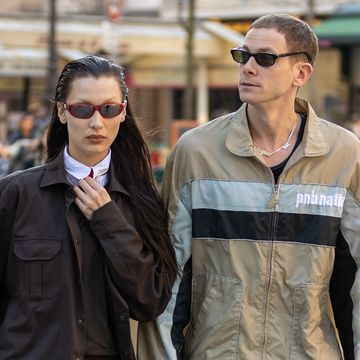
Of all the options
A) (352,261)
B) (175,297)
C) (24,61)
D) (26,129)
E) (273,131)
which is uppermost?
(273,131)

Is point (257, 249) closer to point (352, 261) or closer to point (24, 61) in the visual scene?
point (352, 261)

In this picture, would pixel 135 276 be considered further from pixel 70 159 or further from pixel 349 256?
pixel 349 256

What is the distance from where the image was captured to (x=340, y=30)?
3034 cm

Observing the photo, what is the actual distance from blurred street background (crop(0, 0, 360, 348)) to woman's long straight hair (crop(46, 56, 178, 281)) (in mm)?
9526

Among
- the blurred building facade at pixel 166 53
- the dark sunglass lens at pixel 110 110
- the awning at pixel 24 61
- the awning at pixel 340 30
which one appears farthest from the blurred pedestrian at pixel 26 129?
the awning at pixel 340 30

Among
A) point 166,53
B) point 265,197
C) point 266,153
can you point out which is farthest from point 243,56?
point 166,53

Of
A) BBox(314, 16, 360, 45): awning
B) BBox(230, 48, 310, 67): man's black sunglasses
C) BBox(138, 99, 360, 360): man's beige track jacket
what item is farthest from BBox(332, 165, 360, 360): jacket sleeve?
BBox(314, 16, 360, 45): awning

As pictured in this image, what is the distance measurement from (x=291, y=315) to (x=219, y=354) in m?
0.31

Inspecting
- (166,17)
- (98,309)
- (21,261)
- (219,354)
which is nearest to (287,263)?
(219,354)

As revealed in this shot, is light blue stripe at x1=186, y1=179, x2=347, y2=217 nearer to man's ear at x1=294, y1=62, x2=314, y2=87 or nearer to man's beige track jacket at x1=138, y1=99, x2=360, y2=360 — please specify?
man's beige track jacket at x1=138, y1=99, x2=360, y2=360

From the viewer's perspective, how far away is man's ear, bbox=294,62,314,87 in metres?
3.89

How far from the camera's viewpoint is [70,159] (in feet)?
12.0

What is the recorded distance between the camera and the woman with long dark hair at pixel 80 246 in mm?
3453

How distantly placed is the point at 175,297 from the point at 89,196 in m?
0.57
